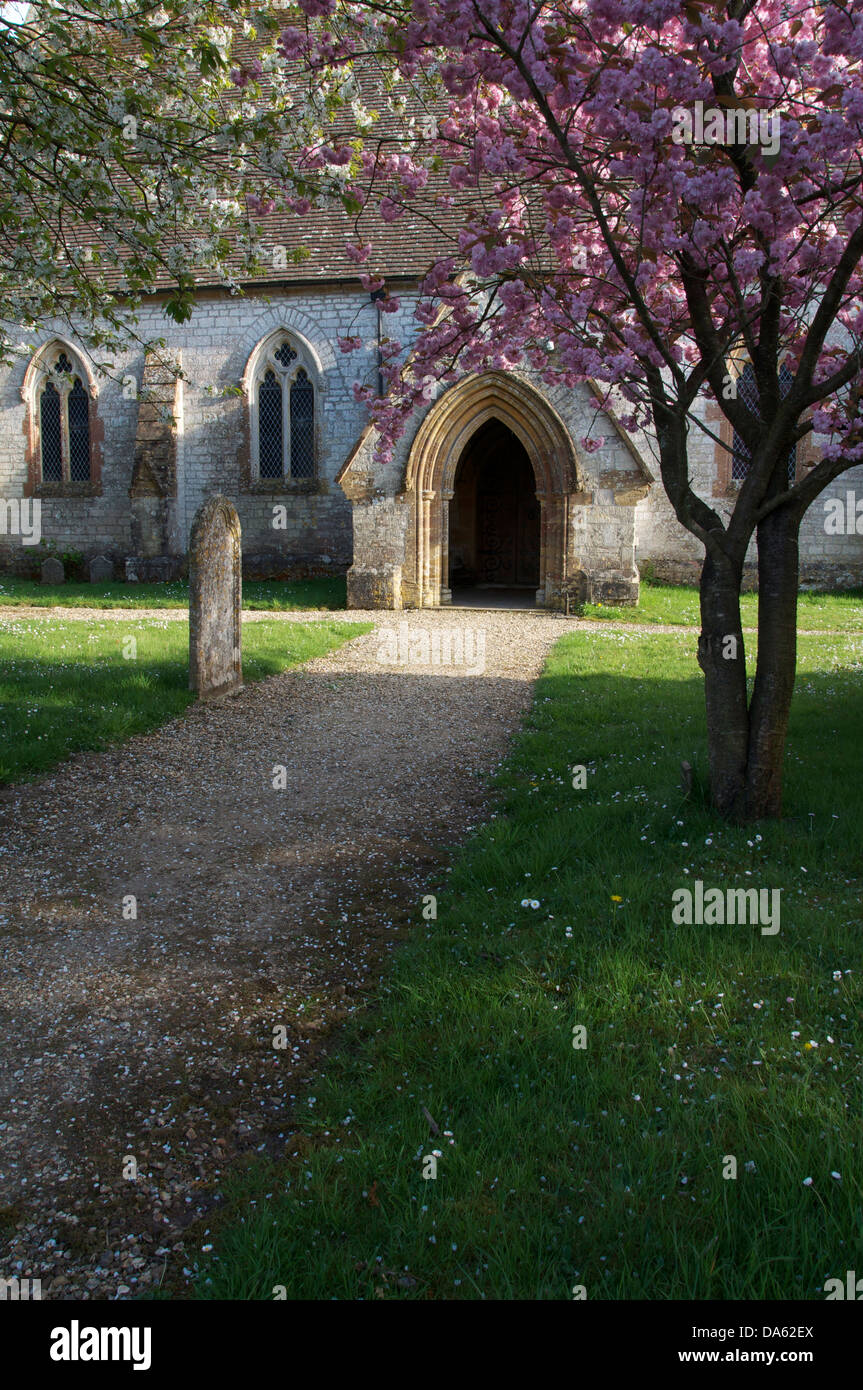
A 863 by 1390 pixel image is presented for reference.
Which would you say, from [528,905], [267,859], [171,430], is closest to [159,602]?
[171,430]

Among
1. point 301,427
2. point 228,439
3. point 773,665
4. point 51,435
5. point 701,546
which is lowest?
point 773,665

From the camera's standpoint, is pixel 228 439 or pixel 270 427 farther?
pixel 270 427

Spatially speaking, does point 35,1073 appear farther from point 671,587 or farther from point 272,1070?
point 671,587

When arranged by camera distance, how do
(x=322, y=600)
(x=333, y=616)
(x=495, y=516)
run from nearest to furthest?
(x=333, y=616) < (x=322, y=600) < (x=495, y=516)

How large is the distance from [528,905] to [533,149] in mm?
3925

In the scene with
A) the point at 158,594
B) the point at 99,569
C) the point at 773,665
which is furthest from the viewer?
the point at 99,569

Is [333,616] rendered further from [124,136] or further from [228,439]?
[124,136]

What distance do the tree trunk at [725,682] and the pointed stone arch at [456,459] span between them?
10711 millimetres

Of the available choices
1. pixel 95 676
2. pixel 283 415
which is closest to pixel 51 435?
pixel 283 415

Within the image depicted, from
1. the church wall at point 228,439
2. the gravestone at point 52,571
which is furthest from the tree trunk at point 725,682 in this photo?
the gravestone at point 52,571

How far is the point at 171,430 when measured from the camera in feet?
63.7

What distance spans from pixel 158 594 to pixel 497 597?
22.6 feet

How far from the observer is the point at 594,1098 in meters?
2.69

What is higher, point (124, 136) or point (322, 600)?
point (124, 136)
